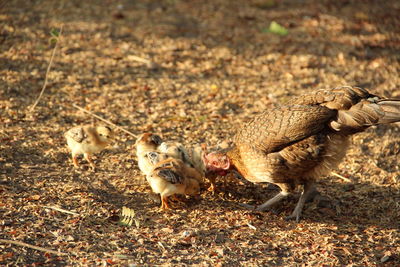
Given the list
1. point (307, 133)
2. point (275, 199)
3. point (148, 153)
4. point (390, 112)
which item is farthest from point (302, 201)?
point (148, 153)

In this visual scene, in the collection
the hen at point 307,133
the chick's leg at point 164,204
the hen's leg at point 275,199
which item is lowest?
the chick's leg at point 164,204

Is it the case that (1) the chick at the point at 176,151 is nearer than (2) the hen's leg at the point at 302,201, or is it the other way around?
(2) the hen's leg at the point at 302,201

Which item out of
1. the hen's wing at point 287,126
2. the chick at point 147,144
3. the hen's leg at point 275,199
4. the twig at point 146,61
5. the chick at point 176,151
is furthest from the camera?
the twig at point 146,61

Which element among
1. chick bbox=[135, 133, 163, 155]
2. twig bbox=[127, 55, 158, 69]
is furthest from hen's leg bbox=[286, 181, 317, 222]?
twig bbox=[127, 55, 158, 69]

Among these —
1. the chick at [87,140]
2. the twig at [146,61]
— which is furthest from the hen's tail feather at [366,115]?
the twig at [146,61]

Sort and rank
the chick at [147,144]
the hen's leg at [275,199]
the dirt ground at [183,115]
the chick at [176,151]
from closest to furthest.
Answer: the dirt ground at [183,115]
the hen's leg at [275,199]
the chick at [176,151]
the chick at [147,144]

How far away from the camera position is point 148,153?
5332 mm

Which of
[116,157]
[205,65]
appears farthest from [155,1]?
[116,157]

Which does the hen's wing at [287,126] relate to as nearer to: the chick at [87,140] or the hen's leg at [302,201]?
the hen's leg at [302,201]

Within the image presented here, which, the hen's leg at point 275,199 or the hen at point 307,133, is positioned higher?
the hen at point 307,133

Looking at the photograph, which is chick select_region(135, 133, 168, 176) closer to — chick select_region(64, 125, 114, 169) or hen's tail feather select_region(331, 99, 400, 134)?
chick select_region(64, 125, 114, 169)

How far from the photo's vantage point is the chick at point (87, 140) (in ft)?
18.1

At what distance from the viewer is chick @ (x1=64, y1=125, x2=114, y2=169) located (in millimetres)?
5516

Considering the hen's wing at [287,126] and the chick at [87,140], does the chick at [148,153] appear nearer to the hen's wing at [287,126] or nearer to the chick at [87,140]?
the chick at [87,140]
